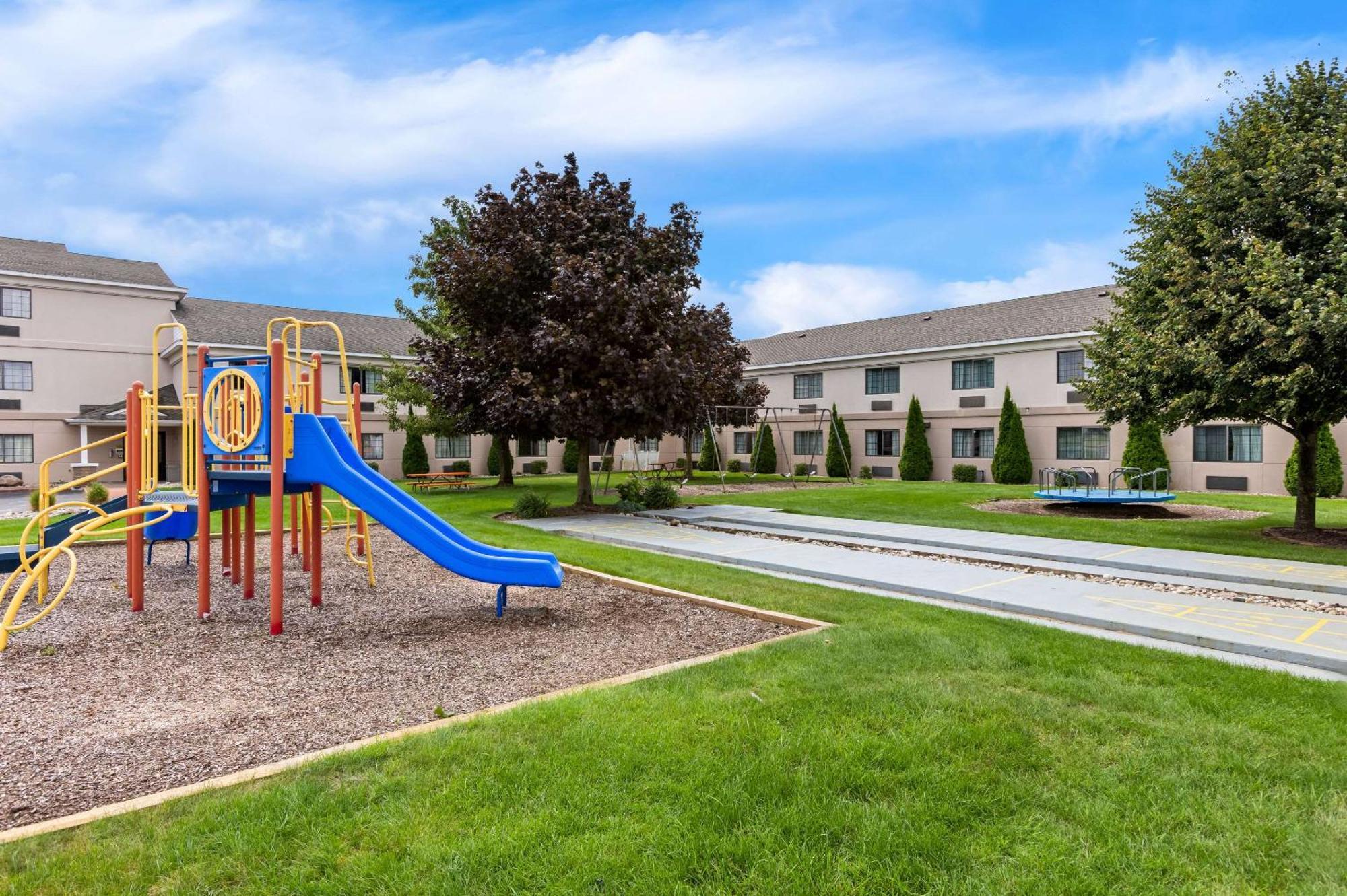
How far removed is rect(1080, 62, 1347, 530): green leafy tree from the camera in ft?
35.5

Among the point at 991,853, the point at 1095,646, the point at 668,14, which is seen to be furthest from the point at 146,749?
the point at 668,14

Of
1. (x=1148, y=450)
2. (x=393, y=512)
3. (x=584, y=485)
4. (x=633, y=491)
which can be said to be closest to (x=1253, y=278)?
(x=393, y=512)

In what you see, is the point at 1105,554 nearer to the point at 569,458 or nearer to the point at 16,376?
the point at 569,458

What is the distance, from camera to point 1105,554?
1105 centimetres

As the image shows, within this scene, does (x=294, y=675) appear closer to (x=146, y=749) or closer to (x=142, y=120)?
(x=146, y=749)

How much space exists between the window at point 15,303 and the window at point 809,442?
108 ft

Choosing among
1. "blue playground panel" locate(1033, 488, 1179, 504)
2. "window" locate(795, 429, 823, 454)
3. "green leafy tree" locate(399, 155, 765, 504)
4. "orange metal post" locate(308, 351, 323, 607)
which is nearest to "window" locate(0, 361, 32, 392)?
"green leafy tree" locate(399, 155, 765, 504)

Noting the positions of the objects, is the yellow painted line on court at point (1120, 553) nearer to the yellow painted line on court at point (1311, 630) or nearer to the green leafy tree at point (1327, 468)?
the yellow painted line on court at point (1311, 630)

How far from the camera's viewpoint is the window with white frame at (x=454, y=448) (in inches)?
1473

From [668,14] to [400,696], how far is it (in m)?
9.97

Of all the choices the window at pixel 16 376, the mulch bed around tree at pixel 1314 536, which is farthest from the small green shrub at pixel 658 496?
the window at pixel 16 376

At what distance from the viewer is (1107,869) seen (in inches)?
119

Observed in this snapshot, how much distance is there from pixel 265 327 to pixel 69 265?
306 inches

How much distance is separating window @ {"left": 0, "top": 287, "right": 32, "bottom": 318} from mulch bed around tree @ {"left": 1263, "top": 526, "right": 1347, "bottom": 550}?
41330 millimetres
